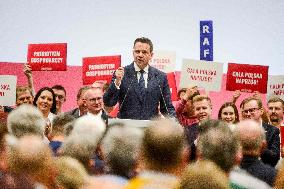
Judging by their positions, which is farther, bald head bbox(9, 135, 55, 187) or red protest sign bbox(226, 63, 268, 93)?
red protest sign bbox(226, 63, 268, 93)

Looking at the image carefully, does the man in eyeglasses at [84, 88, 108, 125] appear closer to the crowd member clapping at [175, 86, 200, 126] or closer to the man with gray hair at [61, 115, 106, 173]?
the crowd member clapping at [175, 86, 200, 126]

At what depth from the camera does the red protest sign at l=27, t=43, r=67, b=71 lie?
756cm

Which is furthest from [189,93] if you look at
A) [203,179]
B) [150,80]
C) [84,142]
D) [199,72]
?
[203,179]

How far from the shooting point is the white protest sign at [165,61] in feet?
26.8

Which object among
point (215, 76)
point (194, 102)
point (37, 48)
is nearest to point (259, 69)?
point (215, 76)

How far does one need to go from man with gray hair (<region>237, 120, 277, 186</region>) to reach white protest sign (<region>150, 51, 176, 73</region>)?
490cm

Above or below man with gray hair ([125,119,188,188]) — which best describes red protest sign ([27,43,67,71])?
above

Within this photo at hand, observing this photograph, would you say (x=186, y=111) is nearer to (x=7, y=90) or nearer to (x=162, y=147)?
(x=7, y=90)

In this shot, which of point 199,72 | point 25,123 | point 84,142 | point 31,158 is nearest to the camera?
point 31,158

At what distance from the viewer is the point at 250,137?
3262 mm

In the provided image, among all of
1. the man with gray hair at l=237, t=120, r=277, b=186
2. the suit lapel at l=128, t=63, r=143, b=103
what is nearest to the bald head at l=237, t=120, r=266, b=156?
the man with gray hair at l=237, t=120, r=277, b=186

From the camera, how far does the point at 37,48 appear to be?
767 centimetres

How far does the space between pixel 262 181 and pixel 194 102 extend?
2.15 meters

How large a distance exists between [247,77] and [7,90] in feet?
9.37
